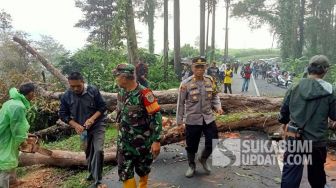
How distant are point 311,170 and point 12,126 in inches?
147

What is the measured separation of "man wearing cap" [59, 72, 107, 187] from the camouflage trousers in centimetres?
100

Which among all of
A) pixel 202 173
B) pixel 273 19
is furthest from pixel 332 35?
pixel 202 173

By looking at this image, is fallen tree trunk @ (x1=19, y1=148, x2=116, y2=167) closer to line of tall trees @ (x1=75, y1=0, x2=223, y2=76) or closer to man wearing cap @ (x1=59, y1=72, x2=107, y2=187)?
man wearing cap @ (x1=59, y1=72, x2=107, y2=187)

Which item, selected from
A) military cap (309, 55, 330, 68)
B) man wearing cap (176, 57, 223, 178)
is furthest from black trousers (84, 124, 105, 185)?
military cap (309, 55, 330, 68)

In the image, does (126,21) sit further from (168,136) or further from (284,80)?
(284,80)

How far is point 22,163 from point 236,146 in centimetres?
424

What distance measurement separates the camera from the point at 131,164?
14.8 feet

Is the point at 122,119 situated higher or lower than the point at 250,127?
higher

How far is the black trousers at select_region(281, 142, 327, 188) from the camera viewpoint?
422 centimetres

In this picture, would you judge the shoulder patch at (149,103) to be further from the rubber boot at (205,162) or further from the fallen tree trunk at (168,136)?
the fallen tree trunk at (168,136)

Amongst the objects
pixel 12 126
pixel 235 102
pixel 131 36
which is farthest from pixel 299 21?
pixel 12 126

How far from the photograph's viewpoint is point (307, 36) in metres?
41.0

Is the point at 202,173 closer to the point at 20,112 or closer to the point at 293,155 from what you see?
the point at 293,155

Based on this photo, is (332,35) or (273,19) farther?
(273,19)
